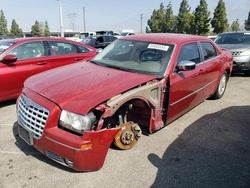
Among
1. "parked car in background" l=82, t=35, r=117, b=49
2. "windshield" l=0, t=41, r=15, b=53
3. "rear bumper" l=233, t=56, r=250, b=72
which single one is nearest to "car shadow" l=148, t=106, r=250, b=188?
"windshield" l=0, t=41, r=15, b=53

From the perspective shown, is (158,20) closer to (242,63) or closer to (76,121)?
(242,63)

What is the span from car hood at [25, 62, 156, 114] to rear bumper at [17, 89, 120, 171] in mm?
194

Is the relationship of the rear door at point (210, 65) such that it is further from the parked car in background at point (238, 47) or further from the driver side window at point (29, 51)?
the driver side window at point (29, 51)

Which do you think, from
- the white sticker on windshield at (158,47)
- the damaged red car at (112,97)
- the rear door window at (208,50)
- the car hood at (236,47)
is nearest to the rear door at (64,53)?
the damaged red car at (112,97)

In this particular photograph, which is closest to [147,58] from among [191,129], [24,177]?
[191,129]

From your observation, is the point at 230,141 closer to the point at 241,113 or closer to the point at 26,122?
the point at 241,113

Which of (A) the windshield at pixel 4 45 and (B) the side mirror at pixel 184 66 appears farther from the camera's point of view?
(A) the windshield at pixel 4 45

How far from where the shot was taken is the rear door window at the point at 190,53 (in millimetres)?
4105

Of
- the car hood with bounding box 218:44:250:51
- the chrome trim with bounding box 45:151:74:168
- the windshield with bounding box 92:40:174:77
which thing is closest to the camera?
the chrome trim with bounding box 45:151:74:168

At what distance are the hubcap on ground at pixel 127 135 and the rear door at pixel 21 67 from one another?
291 centimetres

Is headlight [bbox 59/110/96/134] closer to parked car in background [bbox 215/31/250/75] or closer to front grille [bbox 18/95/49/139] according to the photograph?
front grille [bbox 18/95/49/139]

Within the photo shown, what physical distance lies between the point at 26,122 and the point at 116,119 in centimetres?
113

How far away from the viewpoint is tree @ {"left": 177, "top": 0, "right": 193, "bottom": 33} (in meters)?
43.6

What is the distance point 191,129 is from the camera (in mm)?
4340
